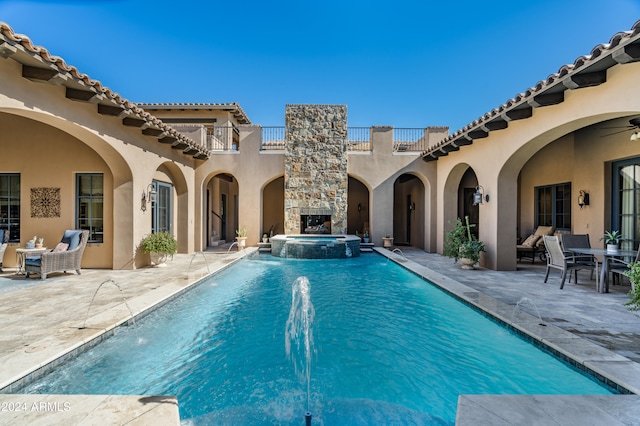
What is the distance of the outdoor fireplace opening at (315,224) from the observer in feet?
53.7

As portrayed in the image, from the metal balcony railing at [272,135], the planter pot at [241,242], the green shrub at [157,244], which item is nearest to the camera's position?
the green shrub at [157,244]

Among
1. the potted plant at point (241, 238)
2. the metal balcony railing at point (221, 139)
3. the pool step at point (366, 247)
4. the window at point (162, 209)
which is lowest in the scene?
the pool step at point (366, 247)

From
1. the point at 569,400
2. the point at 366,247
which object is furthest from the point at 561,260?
the point at 366,247

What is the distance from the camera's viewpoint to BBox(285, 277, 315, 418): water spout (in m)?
3.58

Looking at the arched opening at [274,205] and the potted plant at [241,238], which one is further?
the arched opening at [274,205]

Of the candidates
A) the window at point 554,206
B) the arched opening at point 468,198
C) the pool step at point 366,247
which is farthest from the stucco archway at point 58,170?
the arched opening at point 468,198

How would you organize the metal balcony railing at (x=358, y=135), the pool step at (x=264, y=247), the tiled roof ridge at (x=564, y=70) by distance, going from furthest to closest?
the metal balcony railing at (x=358, y=135)
the pool step at (x=264, y=247)
the tiled roof ridge at (x=564, y=70)

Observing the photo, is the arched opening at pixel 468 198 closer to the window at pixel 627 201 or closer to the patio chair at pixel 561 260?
the window at pixel 627 201

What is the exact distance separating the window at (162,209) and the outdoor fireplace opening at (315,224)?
680 centimetres

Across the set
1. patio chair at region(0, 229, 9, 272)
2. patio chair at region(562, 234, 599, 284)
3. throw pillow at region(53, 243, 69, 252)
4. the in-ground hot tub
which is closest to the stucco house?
patio chair at region(0, 229, 9, 272)

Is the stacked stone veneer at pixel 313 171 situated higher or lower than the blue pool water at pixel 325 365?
higher

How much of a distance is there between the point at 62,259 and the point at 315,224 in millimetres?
11885

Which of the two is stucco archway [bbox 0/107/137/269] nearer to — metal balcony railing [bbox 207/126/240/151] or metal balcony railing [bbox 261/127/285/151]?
metal balcony railing [bbox 207/126/240/151]

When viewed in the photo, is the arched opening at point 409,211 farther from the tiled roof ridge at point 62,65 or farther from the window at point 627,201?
the tiled roof ridge at point 62,65
